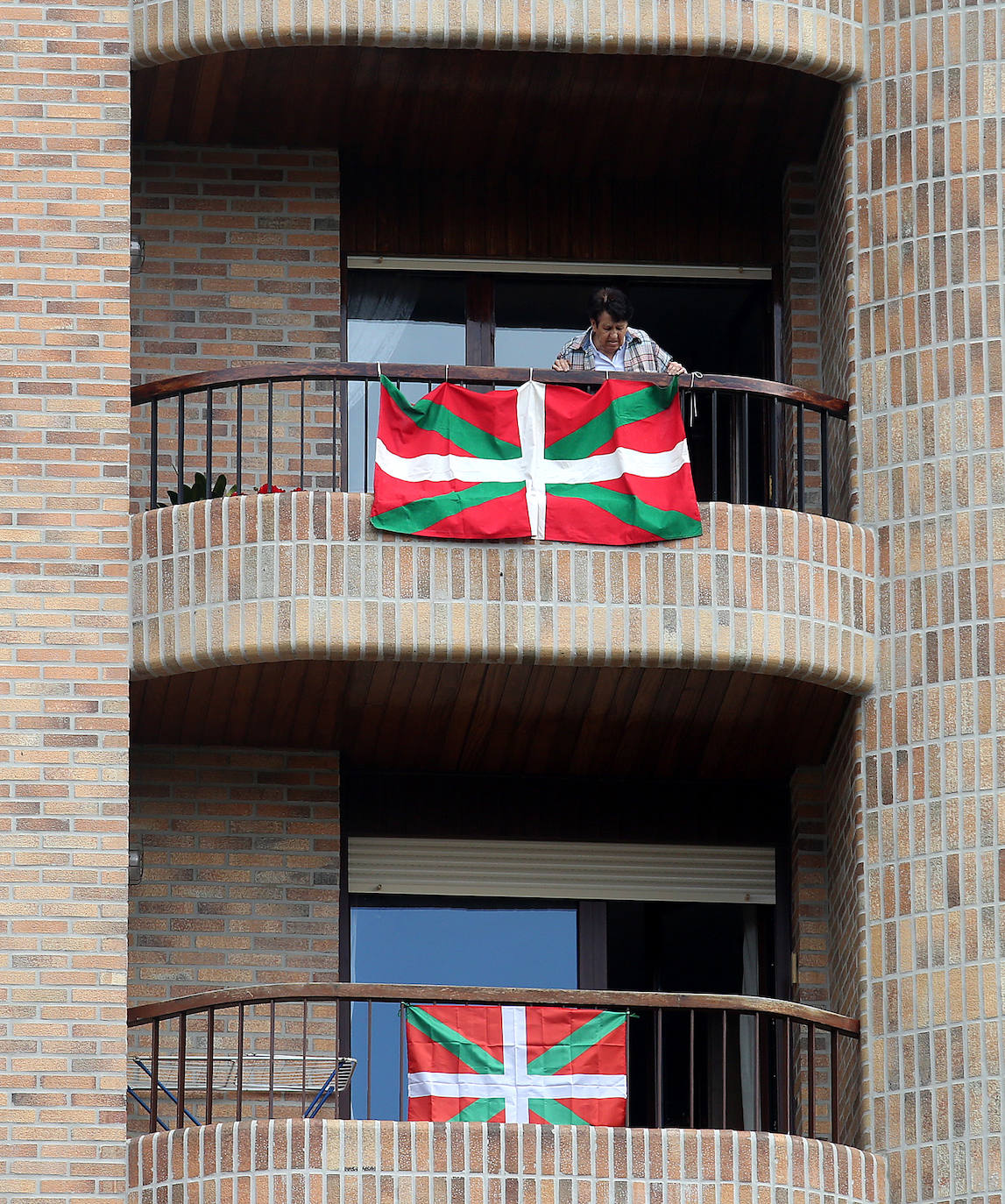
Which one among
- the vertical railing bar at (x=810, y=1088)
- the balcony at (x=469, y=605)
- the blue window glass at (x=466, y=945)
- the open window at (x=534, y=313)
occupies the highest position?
the open window at (x=534, y=313)

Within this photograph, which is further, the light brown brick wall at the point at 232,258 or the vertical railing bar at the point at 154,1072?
the light brown brick wall at the point at 232,258

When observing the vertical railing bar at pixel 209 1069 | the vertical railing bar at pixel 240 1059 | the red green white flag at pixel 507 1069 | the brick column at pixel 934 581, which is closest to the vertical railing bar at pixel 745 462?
the brick column at pixel 934 581

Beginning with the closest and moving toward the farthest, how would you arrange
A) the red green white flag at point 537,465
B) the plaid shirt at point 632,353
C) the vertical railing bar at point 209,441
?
the red green white flag at point 537,465 < the vertical railing bar at point 209,441 < the plaid shirt at point 632,353

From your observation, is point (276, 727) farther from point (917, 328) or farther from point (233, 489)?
point (917, 328)

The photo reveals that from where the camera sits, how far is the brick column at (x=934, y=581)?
13.0 metres

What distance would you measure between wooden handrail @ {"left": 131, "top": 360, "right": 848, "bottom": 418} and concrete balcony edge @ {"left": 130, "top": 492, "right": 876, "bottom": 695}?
0.66 metres

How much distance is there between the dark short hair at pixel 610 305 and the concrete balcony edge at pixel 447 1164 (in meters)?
4.33

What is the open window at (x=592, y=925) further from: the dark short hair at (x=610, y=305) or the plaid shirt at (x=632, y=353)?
A: the dark short hair at (x=610, y=305)

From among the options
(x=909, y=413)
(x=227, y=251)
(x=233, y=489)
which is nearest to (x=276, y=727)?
(x=233, y=489)

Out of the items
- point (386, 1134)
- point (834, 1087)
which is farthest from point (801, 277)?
point (386, 1134)

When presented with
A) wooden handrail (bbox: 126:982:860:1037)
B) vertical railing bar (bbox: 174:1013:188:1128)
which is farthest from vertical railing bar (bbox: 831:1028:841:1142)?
vertical railing bar (bbox: 174:1013:188:1128)

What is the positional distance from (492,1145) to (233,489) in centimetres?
381

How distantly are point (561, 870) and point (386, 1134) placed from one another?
2.81 m

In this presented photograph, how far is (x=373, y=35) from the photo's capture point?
46.3ft
